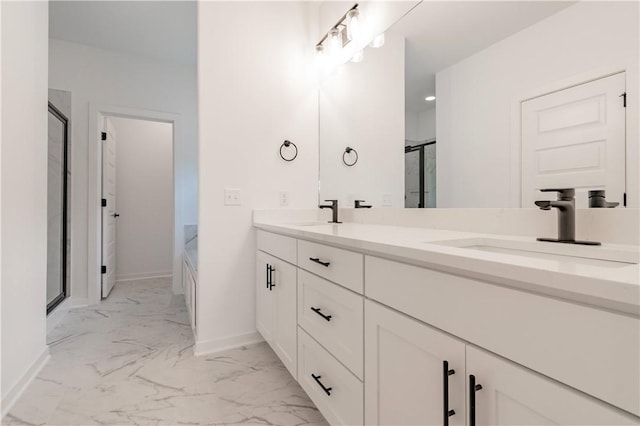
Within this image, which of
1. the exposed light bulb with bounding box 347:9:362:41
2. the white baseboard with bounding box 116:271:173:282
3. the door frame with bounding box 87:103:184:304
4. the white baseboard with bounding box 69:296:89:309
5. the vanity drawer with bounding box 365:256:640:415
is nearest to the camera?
the vanity drawer with bounding box 365:256:640:415

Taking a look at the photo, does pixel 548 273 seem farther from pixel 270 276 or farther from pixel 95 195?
pixel 95 195

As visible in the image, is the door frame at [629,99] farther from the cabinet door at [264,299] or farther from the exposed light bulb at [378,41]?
the cabinet door at [264,299]

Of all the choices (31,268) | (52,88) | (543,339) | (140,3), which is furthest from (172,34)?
(543,339)

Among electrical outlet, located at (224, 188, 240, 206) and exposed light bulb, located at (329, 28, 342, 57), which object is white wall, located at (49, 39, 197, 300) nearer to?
electrical outlet, located at (224, 188, 240, 206)

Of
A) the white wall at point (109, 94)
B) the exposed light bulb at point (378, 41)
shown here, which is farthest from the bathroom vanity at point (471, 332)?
the white wall at point (109, 94)

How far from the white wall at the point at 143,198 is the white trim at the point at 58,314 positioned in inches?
46.1

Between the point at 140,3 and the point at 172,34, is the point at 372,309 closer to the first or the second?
the point at 140,3

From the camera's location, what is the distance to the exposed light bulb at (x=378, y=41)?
182cm

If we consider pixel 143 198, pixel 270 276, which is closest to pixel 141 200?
pixel 143 198

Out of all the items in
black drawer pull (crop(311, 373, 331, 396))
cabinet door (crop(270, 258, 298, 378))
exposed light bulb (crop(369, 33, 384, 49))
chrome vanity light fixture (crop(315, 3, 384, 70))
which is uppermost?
chrome vanity light fixture (crop(315, 3, 384, 70))

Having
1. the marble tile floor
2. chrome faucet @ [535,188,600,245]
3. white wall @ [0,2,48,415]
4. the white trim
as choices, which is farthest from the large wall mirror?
the white trim

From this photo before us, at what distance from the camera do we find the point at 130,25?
280 centimetres

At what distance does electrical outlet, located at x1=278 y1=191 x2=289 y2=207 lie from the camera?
2.22m

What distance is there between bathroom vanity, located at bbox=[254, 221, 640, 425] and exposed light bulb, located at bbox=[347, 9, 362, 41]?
4.72 feet
